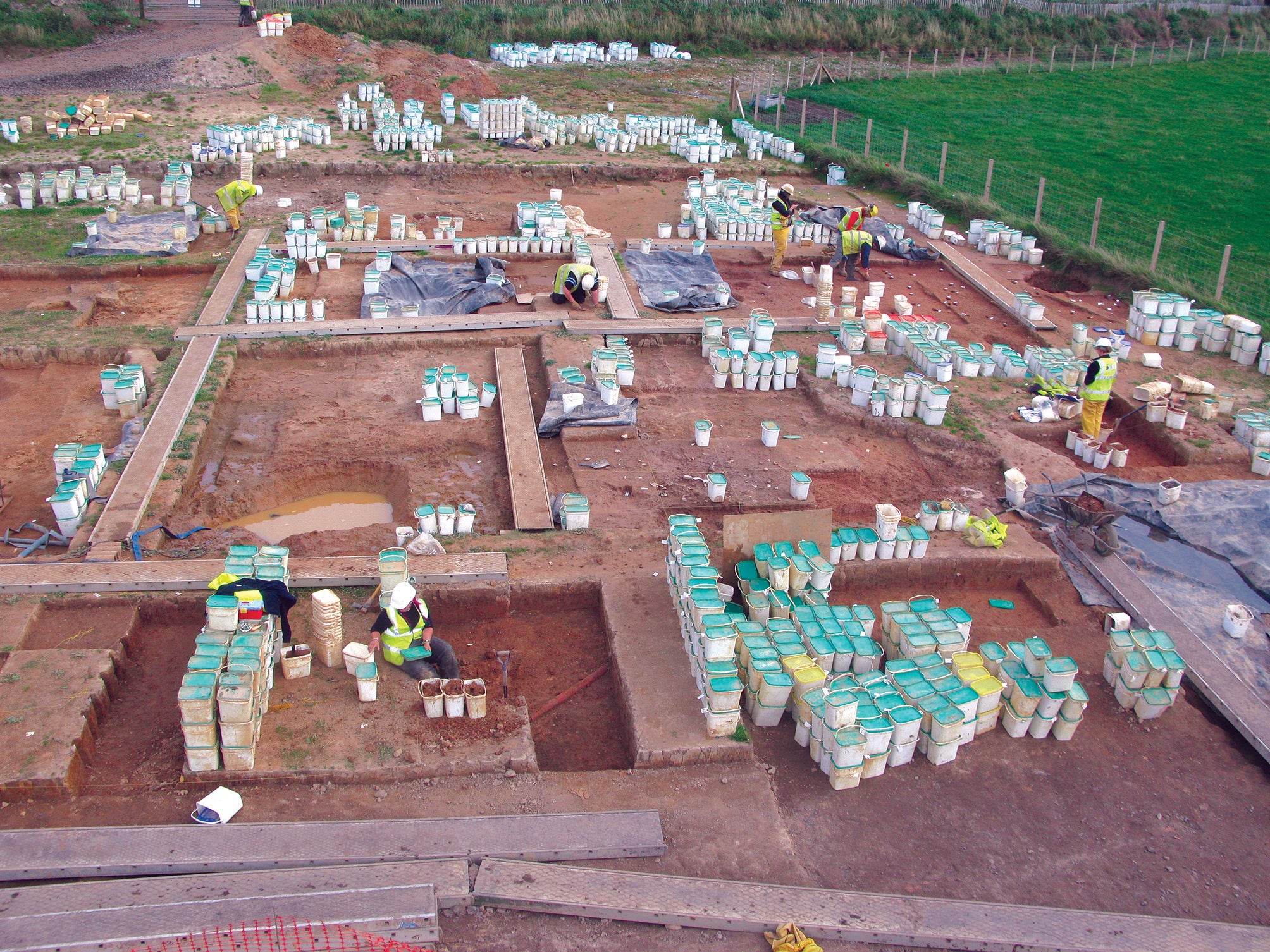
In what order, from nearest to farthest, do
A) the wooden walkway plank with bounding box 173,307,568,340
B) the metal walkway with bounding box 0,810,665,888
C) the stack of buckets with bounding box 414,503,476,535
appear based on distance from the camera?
the metal walkway with bounding box 0,810,665,888 < the stack of buckets with bounding box 414,503,476,535 < the wooden walkway plank with bounding box 173,307,568,340

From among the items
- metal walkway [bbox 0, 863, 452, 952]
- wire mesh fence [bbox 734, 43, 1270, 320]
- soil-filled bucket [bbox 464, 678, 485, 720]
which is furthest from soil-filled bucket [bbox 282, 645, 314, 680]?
wire mesh fence [bbox 734, 43, 1270, 320]

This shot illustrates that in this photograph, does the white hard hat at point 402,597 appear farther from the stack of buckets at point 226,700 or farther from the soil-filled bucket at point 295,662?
the stack of buckets at point 226,700

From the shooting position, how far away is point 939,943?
19.2 ft

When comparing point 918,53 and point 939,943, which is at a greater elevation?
point 918,53

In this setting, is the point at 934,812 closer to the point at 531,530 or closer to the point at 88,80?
the point at 531,530

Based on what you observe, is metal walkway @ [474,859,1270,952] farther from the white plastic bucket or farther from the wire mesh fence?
the wire mesh fence

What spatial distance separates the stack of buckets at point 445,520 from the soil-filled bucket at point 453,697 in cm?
215

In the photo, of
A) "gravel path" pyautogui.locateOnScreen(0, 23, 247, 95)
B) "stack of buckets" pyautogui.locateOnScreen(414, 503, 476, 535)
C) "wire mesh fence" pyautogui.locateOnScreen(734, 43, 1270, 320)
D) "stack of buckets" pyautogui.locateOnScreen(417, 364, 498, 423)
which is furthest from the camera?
"gravel path" pyautogui.locateOnScreen(0, 23, 247, 95)

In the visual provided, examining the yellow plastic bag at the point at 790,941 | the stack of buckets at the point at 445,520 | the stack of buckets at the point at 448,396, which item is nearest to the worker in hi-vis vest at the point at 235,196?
the stack of buckets at the point at 448,396

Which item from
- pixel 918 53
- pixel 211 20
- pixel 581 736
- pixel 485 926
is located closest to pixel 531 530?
pixel 581 736

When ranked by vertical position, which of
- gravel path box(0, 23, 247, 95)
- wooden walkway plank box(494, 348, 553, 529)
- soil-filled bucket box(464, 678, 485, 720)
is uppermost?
gravel path box(0, 23, 247, 95)

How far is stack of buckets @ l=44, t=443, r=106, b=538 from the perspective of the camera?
9.12 m

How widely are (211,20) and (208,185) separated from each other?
16159 millimetres

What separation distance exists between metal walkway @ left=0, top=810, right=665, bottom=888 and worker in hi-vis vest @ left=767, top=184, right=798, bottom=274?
11.8 metres
